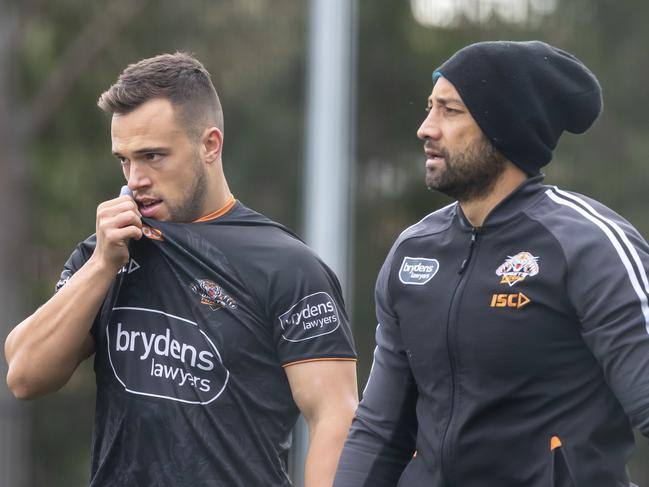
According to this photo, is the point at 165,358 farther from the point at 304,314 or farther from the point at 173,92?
the point at 173,92

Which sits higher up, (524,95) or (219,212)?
(524,95)

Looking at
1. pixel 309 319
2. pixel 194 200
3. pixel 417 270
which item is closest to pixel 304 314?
pixel 309 319

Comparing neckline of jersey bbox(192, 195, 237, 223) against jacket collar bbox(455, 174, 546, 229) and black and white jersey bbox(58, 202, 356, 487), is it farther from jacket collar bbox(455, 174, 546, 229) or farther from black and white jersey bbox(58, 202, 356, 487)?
jacket collar bbox(455, 174, 546, 229)

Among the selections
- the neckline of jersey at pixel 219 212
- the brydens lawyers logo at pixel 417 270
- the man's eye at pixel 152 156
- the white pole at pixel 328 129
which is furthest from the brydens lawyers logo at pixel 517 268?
the white pole at pixel 328 129

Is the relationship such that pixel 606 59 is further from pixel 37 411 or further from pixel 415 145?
pixel 37 411

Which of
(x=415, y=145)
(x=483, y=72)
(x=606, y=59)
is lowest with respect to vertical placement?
(x=415, y=145)

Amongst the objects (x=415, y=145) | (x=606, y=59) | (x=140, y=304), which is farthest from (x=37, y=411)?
(x=140, y=304)

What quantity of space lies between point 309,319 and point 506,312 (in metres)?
0.65

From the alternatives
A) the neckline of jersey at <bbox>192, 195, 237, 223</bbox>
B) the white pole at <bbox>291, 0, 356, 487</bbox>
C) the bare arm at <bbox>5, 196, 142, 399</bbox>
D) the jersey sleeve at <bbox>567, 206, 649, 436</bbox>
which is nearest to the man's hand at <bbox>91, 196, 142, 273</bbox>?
the bare arm at <bbox>5, 196, 142, 399</bbox>

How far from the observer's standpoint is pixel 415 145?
15250 millimetres

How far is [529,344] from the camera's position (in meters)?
3.29

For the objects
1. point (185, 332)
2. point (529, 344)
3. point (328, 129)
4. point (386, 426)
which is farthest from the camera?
point (328, 129)

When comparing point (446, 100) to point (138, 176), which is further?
point (138, 176)

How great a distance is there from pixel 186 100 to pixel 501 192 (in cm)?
102
